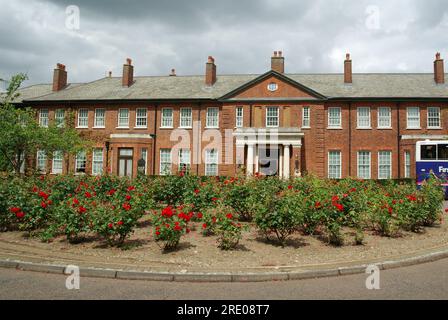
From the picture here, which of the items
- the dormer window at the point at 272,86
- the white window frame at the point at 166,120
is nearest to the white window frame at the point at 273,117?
the dormer window at the point at 272,86

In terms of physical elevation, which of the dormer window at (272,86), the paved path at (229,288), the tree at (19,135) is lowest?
the paved path at (229,288)

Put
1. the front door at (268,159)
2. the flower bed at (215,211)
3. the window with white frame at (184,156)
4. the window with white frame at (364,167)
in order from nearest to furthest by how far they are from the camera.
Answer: the flower bed at (215,211)
the window with white frame at (364,167)
the front door at (268,159)
the window with white frame at (184,156)

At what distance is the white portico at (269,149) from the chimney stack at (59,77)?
1895 cm

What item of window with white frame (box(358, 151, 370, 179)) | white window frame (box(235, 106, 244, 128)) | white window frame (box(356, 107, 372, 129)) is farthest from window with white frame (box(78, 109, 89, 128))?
window with white frame (box(358, 151, 370, 179))

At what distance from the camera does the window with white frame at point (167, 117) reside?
2953 cm

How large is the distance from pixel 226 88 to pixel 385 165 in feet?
49.0

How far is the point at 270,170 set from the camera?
91.0ft

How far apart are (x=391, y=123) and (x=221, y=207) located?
23.3m

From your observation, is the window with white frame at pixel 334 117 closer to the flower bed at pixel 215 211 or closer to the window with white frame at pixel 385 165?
the window with white frame at pixel 385 165

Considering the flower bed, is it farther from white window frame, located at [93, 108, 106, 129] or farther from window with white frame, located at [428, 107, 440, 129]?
white window frame, located at [93, 108, 106, 129]

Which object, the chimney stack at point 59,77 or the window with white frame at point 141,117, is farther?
the chimney stack at point 59,77

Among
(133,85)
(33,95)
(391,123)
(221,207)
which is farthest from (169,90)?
(221,207)

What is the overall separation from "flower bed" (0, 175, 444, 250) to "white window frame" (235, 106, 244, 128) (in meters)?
17.0

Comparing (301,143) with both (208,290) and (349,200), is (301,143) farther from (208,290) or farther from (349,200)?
(208,290)
